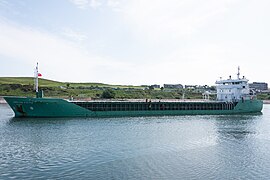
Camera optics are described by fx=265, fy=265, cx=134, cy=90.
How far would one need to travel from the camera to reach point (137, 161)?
20.5 metres

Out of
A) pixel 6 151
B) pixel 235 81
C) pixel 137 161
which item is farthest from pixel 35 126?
pixel 235 81

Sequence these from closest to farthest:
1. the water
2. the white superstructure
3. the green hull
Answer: the water → the green hull → the white superstructure

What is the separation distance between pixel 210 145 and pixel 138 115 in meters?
27.3

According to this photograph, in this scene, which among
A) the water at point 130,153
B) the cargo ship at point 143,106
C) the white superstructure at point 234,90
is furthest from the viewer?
the white superstructure at point 234,90

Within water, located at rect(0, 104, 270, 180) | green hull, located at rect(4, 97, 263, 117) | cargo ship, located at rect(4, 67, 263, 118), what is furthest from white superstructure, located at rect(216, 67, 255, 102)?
water, located at rect(0, 104, 270, 180)

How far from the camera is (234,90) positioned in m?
63.9

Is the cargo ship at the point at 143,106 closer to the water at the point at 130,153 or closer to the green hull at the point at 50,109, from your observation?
the green hull at the point at 50,109

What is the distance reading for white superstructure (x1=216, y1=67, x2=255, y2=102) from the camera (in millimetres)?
62906

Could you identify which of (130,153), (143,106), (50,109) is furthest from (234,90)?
(130,153)

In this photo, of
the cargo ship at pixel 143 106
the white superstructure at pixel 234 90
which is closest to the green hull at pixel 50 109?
the cargo ship at pixel 143 106

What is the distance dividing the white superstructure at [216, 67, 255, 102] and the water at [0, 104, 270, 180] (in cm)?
2968

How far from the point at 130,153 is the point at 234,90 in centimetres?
4804

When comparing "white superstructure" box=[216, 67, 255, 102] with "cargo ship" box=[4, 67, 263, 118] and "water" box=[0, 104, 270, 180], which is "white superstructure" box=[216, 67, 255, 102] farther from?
"water" box=[0, 104, 270, 180]

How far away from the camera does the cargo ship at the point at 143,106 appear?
4438 cm
